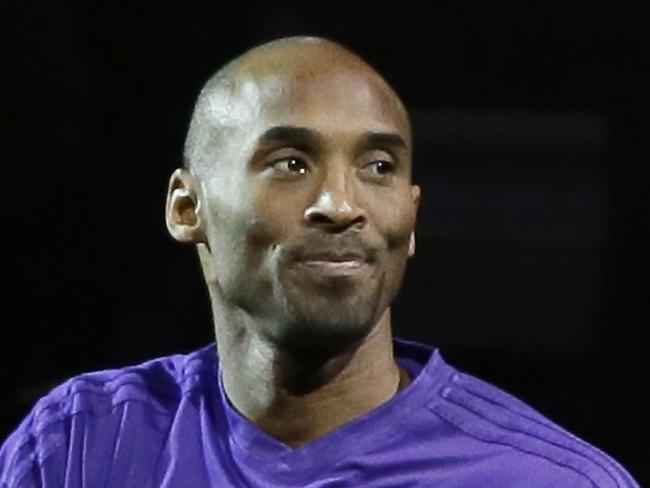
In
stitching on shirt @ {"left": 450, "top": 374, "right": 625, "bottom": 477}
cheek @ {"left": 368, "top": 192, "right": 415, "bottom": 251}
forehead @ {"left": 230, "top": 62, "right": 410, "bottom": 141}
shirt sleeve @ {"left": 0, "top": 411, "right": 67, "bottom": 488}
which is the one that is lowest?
shirt sleeve @ {"left": 0, "top": 411, "right": 67, "bottom": 488}

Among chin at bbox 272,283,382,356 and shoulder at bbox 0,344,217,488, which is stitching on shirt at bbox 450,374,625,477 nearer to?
chin at bbox 272,283,382,356

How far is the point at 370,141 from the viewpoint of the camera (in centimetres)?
129

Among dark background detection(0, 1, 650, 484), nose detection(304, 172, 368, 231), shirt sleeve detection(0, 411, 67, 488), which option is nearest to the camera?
nose detection(304, 172, 368, 231)

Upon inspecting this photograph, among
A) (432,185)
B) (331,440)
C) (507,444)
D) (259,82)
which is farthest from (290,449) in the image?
(432,185)

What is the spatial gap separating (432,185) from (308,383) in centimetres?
61

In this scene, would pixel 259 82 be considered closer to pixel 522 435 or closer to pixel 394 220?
pixel 394 220

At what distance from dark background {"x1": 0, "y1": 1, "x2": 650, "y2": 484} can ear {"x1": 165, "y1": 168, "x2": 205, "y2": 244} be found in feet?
1.70

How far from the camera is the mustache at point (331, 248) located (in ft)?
4.08

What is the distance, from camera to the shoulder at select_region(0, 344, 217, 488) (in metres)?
1.36

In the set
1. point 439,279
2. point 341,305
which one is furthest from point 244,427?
point 439,279

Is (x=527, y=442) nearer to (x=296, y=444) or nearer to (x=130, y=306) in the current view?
(x=296, y=444)

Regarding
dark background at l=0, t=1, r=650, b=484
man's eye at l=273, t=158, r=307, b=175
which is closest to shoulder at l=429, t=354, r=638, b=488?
man's eye at l=273, t=158, r=307, b=175

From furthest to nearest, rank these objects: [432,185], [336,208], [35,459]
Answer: [432,185], [35,459], [336,208]

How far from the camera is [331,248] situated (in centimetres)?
124
